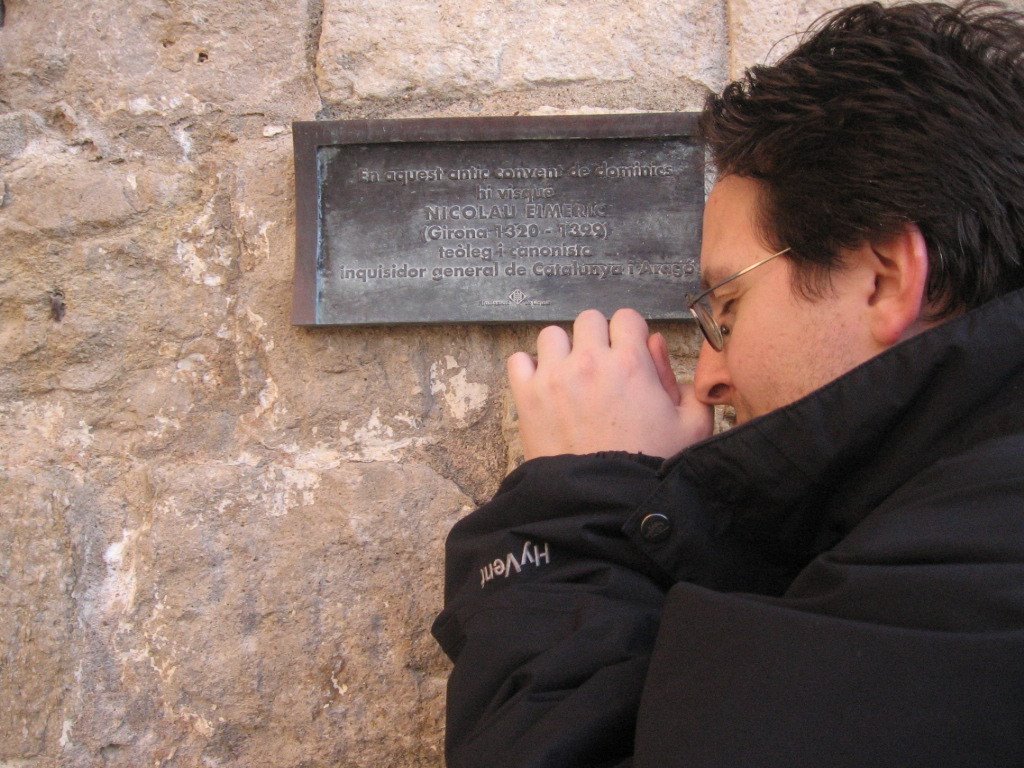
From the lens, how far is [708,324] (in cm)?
132

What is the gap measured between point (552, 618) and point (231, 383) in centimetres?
88

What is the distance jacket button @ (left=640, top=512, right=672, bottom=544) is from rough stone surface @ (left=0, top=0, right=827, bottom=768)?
0.64 m

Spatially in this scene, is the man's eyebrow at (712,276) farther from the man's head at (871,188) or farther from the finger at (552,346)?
the finger at (552,346)

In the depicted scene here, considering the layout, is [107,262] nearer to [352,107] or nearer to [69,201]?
[69,201]

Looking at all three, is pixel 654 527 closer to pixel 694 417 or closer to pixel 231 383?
pixel 694 417

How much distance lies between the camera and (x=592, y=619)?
1.01 meters

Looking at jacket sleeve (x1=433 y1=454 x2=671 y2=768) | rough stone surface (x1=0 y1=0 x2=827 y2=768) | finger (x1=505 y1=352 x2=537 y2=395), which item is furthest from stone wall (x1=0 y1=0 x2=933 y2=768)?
jacket sleeve (x1=433 y1=454 x2=671 y2=768)

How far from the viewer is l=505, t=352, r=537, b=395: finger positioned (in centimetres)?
137

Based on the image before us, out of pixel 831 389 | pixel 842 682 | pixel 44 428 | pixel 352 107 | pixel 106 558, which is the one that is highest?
pixel 352 107

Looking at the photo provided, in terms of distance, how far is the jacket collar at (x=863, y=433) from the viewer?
3.10 ft

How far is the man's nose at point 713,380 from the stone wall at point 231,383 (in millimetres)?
370

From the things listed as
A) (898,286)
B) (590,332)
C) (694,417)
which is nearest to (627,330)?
(590,332)

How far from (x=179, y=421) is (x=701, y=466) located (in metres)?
1.00

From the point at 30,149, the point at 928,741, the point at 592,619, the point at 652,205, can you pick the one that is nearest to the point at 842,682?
the point at 928,741
